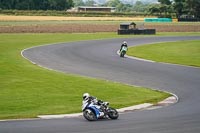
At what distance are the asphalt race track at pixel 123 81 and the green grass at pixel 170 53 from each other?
2.29 meters

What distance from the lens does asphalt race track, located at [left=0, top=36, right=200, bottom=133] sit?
16.2 meters

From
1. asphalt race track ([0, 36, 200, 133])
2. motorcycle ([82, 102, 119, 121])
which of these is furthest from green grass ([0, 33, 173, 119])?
motorcycle ([82, 102, 119, 121])

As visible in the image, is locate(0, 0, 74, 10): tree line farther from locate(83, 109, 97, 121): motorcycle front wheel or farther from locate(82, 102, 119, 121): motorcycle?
locate(83, 109, 97, 121): motorcycle front wheel

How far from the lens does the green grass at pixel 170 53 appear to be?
42156 mm

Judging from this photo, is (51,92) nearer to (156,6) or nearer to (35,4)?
(156,6)

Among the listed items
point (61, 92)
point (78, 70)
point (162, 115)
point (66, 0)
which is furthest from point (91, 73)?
point (66, 0)

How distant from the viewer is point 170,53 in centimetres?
4897

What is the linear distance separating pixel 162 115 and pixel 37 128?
17.3 ft

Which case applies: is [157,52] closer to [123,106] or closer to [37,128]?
[123,106]

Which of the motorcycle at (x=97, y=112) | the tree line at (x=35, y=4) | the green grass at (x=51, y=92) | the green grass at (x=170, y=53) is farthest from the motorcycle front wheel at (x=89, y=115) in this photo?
the tree line at (x=35, y=4)

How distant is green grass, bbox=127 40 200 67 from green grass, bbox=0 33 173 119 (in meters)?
12.6

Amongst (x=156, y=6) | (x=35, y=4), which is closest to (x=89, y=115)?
(x=156, y=6)

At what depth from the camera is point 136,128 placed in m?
16.1

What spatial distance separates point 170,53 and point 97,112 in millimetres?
32077
